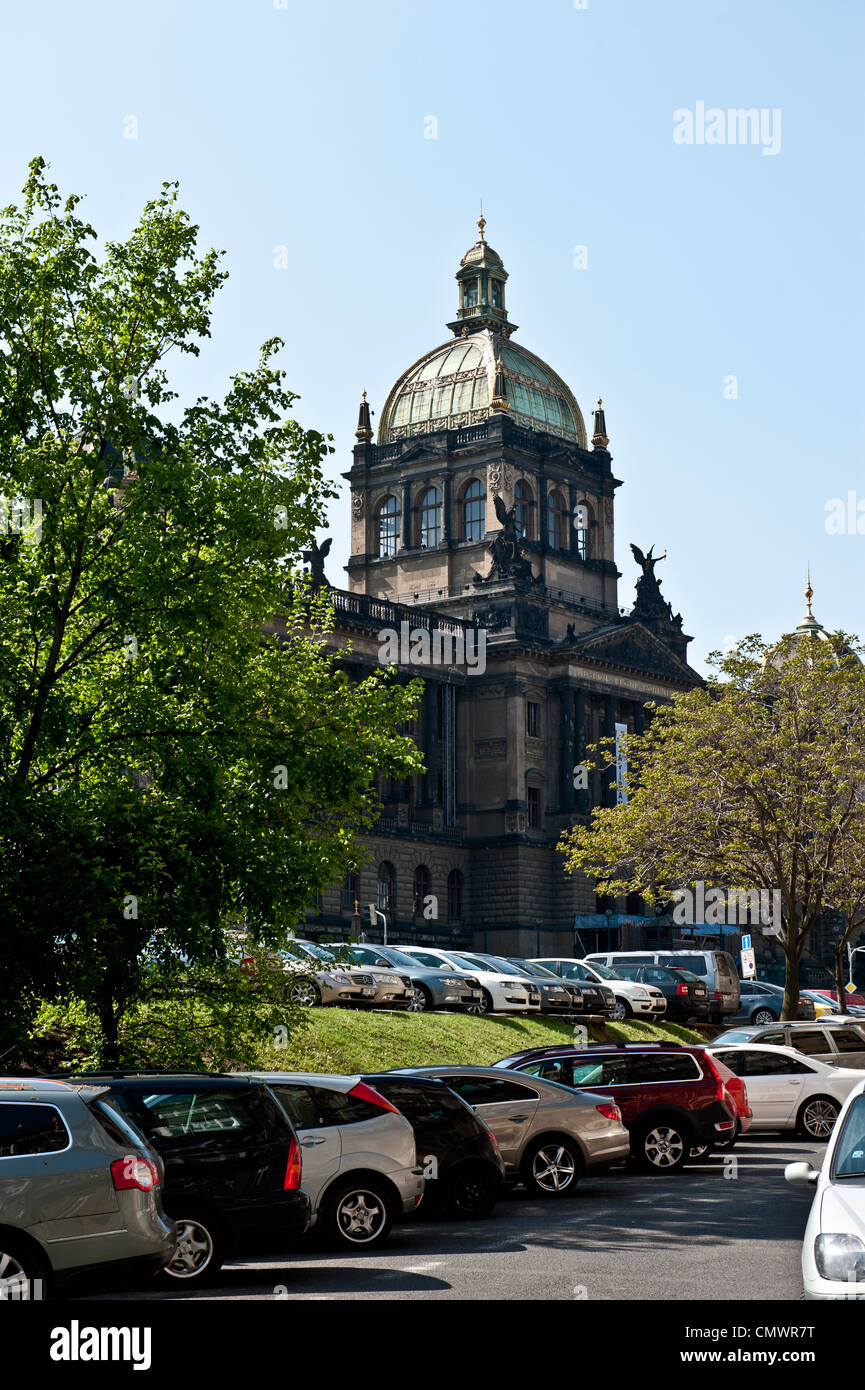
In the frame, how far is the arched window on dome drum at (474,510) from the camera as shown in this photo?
94.1 metres

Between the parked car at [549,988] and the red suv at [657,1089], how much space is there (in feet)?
51.7

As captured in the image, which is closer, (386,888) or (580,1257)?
(580,1257)

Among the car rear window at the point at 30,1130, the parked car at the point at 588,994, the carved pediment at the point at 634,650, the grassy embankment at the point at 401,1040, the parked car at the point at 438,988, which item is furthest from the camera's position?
the carved pediment at the point at 634,650

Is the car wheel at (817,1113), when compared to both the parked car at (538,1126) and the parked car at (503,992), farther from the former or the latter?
the parked car at (503,992)

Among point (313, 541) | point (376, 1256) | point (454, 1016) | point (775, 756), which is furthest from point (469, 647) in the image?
point (376, 1256)

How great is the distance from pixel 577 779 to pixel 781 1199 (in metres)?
67.7

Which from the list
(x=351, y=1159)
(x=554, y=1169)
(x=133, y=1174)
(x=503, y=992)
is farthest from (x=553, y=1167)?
(x=503, y=992)

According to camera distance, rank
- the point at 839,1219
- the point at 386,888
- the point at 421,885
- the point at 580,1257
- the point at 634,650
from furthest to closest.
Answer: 1. the point at 634,650
2. the point at 421,885
3. the point at 386,888
4. the point at 580,1257
5. the point at 839,1219

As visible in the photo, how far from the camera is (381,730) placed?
72.1 ft

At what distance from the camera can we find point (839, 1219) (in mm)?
9203

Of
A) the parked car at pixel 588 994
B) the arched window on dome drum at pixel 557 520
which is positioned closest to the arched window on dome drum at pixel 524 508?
the arched window on dome drum at pixel 557 520

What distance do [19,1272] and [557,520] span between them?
88.8 metres

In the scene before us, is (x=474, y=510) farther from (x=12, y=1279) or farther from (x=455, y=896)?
(x=12, y=1279)

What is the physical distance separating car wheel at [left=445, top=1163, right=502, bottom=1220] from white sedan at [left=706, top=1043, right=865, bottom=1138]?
10.8 m
